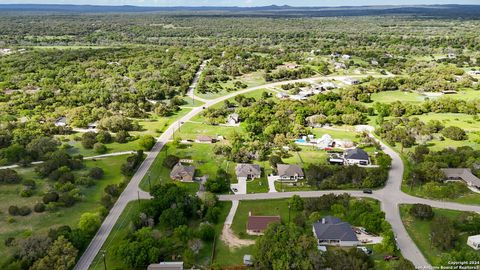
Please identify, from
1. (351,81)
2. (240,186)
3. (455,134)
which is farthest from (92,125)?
(351,81)

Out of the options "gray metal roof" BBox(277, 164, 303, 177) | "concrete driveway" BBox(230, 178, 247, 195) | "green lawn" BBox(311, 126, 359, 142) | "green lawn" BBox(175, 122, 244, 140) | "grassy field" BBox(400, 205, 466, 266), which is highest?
"gray metal roof" BBox(277, 164, 303, 177)

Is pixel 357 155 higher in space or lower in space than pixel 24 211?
higher

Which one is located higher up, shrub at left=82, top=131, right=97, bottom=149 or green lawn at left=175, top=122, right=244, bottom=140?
shrub at left=82, top=131, right=97, bottom=149

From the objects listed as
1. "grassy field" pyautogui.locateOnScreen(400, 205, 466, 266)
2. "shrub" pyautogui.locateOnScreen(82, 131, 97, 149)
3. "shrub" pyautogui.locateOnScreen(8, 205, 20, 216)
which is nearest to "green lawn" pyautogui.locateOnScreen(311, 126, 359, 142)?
"grassy field" pyautogui.locateOnScreen(400, 205, 466, 266)

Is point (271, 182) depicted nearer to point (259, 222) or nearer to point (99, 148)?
point (259, 222)

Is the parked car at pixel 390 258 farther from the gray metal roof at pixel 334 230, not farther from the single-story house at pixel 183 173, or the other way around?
the single-story house at pixel 183 173

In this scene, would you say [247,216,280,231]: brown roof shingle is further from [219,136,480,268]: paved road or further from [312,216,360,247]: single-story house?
[219,136,480,268]: paved road
